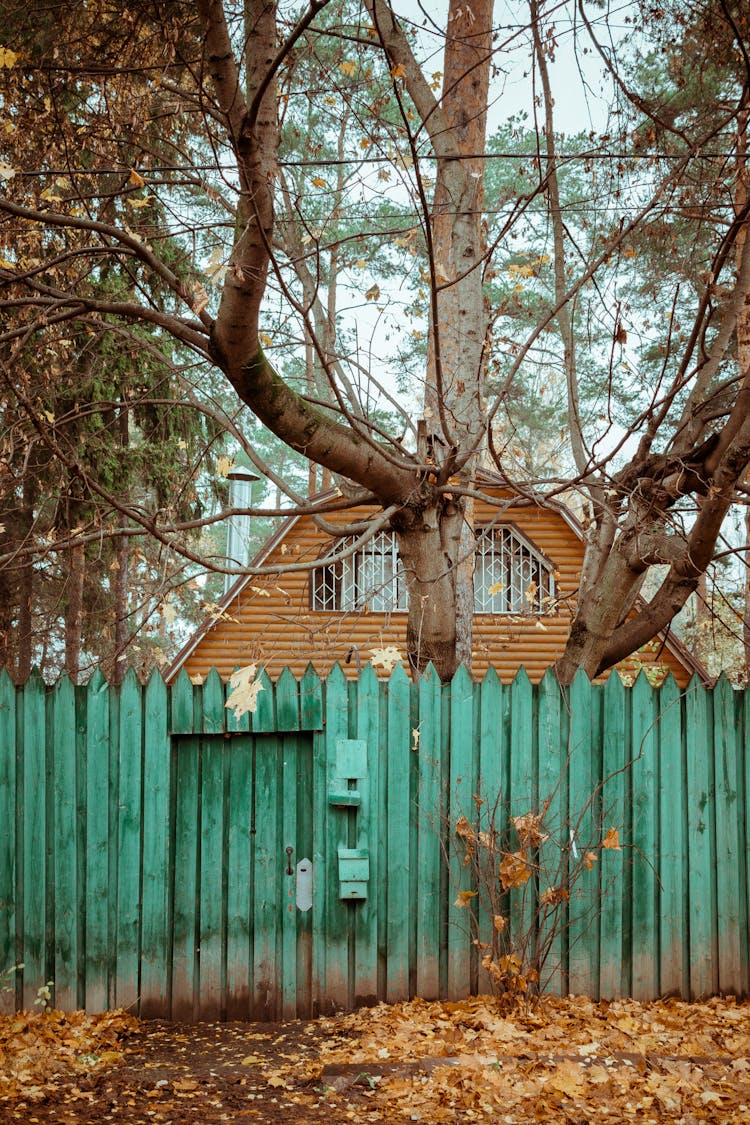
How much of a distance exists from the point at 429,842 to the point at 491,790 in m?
0.52

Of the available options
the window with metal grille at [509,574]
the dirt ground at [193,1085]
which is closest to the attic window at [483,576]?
the window with metal grille at [509,574]

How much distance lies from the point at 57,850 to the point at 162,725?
102 centimetres

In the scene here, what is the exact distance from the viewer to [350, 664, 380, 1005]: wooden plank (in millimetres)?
5977

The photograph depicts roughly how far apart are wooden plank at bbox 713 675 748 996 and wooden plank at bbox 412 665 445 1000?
1.82 meters

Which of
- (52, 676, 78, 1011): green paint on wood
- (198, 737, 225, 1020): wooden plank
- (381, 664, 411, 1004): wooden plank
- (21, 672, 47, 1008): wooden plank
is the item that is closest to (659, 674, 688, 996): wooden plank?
(381, 664, 411, 1004): wooden plank

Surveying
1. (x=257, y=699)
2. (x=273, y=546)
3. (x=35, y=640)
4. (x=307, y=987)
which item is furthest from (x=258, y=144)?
(x=35, y=640)

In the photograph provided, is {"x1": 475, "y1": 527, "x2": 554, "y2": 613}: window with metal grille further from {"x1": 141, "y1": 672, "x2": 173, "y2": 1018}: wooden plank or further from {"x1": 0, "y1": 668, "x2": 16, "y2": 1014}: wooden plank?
{"x1": 0, "y1": 668, "x2": 16, "y2": 1014}: wooden plank

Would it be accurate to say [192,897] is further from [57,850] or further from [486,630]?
[486,630]

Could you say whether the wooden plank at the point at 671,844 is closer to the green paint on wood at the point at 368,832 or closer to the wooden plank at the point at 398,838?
the wooden plank at the point at 398,838

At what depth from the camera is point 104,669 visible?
250 inches

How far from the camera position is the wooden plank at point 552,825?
5.94 metres

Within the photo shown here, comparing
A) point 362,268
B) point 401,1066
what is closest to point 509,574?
point 362,268

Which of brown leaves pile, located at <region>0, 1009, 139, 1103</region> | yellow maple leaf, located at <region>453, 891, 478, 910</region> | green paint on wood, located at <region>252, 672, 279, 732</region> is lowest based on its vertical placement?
brown leaves pile, located at <region>0, 1009, 139, 1103</region>

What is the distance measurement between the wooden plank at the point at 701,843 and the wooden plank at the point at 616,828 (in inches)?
16.7
